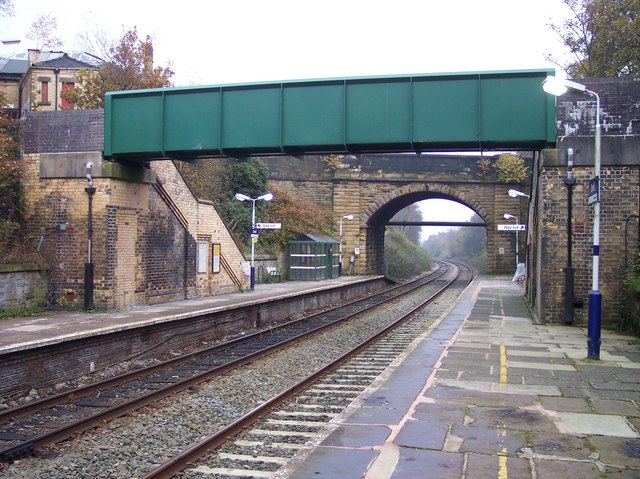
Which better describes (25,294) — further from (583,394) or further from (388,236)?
(388,236)

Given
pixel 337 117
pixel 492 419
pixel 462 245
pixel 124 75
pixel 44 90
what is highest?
pixel 44 90

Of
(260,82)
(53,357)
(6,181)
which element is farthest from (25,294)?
(260,82)

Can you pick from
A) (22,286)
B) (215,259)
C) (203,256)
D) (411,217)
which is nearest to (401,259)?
(215,259)

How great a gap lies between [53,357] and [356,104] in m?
9.02

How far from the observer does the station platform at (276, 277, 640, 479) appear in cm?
546

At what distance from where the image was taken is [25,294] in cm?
1470

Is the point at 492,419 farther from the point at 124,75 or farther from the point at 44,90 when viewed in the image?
the point at 44,90

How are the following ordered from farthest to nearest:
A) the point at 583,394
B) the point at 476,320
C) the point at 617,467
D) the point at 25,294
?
the point at 476,320 → the point at 25,294 → the point at 583,394 → the point at 617,467

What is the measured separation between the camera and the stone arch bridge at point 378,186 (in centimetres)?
4056

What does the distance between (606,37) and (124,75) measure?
67.6 feet

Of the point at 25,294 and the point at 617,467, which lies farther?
the point at 25,294

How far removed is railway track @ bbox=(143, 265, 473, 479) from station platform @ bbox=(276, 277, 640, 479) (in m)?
0.46

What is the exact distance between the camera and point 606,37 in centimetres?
2773

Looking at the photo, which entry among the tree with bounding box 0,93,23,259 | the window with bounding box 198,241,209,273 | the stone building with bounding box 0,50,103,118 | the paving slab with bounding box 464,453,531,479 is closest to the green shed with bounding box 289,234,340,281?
the window with bounding box 198,241,209,273
